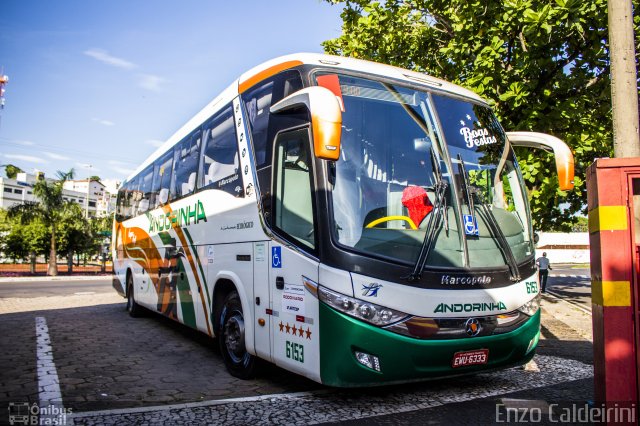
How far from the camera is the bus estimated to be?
4.36m

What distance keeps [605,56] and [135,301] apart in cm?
1182

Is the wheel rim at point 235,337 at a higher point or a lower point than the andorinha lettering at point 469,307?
lower

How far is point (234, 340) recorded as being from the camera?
6.17 metres

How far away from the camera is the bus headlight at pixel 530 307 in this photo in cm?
509

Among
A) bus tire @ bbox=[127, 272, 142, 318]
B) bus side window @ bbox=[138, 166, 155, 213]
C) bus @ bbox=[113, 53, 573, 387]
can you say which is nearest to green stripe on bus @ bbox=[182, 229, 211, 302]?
bus @ bbox=[113, 53, 573, 387]

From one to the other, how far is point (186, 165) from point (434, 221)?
16.5 feet

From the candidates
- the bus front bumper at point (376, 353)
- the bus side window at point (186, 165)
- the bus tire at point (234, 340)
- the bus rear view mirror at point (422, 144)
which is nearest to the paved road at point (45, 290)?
the bus side window at point (186, 165)

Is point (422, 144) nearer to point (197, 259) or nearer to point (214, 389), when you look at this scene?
point (214, 389)

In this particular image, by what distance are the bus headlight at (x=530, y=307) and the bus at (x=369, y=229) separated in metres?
0.02

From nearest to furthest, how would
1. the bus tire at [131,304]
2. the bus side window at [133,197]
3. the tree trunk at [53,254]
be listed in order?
1. the bus tire at [131,304]
2. the bus side window at [133,197]
3. the tree trunk at [53,254]

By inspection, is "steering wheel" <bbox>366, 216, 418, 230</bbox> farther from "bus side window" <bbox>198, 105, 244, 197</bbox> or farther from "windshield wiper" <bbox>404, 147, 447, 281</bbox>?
"bus side window" <bbox>198, 105, 244, 197</bbox>

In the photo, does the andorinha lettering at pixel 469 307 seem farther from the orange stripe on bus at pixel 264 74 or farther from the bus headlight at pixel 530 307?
the orange stripe on bus at pixel 264 74

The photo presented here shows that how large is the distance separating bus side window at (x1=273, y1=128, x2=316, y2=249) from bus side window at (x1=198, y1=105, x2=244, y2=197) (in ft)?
3.03

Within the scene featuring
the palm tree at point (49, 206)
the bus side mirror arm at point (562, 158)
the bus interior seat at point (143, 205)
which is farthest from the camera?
the palm tree at point (49, 206)
